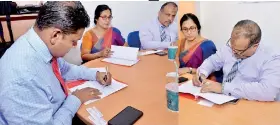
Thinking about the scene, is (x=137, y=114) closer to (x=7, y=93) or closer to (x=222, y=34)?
(x=7, y=93)

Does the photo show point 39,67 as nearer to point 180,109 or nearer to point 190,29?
point 180,109

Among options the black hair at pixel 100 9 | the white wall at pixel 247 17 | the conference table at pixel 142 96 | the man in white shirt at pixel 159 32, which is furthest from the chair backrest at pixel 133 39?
the white wall at pixel 247 17

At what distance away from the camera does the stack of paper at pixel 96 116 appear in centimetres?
79

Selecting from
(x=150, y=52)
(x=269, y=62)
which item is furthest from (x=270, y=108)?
(x=150, y=52)

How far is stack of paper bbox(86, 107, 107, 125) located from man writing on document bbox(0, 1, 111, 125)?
9 cm

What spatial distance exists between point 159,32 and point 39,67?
1.37 meters

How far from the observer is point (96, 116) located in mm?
826

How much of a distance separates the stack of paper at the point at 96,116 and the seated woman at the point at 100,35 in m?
0.94

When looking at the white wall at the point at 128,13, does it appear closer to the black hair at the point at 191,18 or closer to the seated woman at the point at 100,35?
the seated woman at the point at 100,35

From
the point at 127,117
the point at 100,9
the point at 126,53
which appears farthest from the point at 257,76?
the point at 100,9

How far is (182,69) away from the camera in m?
1.24

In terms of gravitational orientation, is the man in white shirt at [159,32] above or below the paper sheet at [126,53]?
above

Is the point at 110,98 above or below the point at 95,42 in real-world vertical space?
below

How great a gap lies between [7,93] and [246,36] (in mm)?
890
